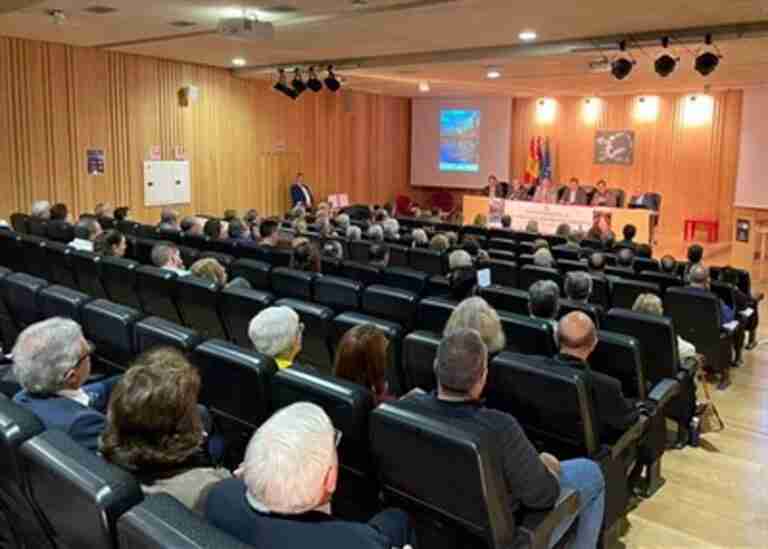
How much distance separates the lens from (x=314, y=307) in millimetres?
4121

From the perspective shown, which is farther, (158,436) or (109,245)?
(109,245)

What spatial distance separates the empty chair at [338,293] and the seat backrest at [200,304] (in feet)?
2.61

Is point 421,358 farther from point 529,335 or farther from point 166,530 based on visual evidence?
point 166,530

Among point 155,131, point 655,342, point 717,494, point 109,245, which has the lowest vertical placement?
point 717,494

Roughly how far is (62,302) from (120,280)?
1.52m

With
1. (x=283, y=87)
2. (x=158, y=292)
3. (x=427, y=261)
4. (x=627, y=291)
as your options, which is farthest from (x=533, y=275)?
(x=283, y=87)

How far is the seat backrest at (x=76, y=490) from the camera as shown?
62.9 inches

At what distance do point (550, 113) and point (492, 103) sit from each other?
155 centimetres

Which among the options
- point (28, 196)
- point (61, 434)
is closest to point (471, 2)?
point (61, 434)

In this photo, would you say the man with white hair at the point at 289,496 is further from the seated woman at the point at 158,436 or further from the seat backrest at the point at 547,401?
the seat backrest at the point at 547,401

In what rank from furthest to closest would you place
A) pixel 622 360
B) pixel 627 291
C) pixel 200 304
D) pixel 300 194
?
1. pixel 300 194
2. pixel 627 291
3. pixel 200 304
4. pixel 622 360

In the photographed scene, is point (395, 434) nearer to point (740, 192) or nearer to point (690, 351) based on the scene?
point (690, 351)

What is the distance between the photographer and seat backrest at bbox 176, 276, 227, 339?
466 centimetres

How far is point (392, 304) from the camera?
15.3ft
